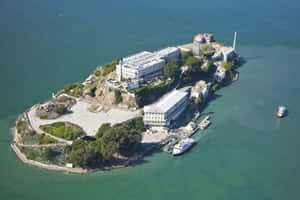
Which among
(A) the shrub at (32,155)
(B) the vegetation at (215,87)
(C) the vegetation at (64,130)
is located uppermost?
(B) the vegetation at (215,87)

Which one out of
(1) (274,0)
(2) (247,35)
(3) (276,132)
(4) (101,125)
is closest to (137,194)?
(4) (101,125)

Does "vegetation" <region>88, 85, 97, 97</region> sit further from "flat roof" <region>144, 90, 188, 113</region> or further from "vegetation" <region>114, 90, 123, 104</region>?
"flat roof" <region>144, 90, 188, 113</region>

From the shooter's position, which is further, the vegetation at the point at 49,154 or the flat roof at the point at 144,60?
the flat roof at the point at 144,60

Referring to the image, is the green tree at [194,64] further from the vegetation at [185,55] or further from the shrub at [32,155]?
the shrub at [32,155]

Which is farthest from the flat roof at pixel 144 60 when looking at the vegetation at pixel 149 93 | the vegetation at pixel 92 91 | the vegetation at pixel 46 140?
the vegetation at pixel 46 140

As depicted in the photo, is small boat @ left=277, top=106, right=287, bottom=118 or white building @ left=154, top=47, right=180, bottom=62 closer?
small boat @ left=277, top=106, right=287, bottom=118

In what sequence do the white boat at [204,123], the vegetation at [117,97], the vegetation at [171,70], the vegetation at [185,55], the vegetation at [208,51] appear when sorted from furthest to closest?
the vegetation at [208,51]
the vegetation at [185,55]
the vegetation at [171,70]
the vegetation at [117,97]
the white boat at [204,123]

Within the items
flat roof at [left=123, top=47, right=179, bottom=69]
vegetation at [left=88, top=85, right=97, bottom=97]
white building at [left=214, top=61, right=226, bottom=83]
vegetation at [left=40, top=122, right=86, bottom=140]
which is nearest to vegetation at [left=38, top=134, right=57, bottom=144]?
vegetation at [left=40, top=122, right=86, bottom=140]

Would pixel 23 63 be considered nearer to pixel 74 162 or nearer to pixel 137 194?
pixel 74 162
